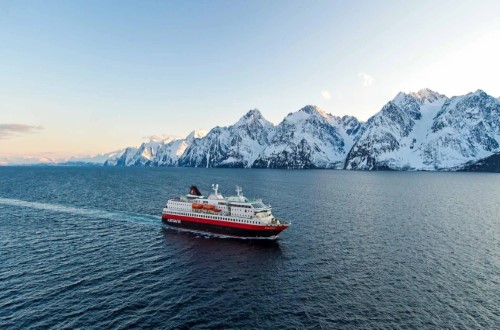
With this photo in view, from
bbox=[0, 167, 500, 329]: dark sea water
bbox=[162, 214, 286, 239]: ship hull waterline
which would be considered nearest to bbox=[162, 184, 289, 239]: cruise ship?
bbox=[162, 214, 286, 239]: ship hull waterline

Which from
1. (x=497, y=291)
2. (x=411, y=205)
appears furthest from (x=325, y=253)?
(x=411, y=205)

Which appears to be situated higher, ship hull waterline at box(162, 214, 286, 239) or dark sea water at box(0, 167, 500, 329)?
ship hull waterline at box(162, 214, 286, 239)

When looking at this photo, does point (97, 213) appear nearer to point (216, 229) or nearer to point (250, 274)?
point (216, 229)

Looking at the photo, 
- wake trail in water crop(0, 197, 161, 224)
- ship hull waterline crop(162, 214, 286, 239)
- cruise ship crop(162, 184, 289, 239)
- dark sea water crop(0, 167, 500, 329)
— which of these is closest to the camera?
dark sea water crop(0, 167, 500, 329)

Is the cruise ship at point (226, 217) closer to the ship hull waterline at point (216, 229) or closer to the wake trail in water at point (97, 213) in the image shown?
the ship hull waterline at point (216, 229)

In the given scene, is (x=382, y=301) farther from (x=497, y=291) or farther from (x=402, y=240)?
(x=402, y=240)

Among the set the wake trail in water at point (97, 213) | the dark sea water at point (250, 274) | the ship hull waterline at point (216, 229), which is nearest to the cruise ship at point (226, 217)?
the ship hull waterline at point (216, 229)

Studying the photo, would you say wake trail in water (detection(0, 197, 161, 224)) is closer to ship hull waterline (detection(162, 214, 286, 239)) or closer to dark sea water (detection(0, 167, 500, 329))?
dark sea water (detection(0, 167, 500, 329))
